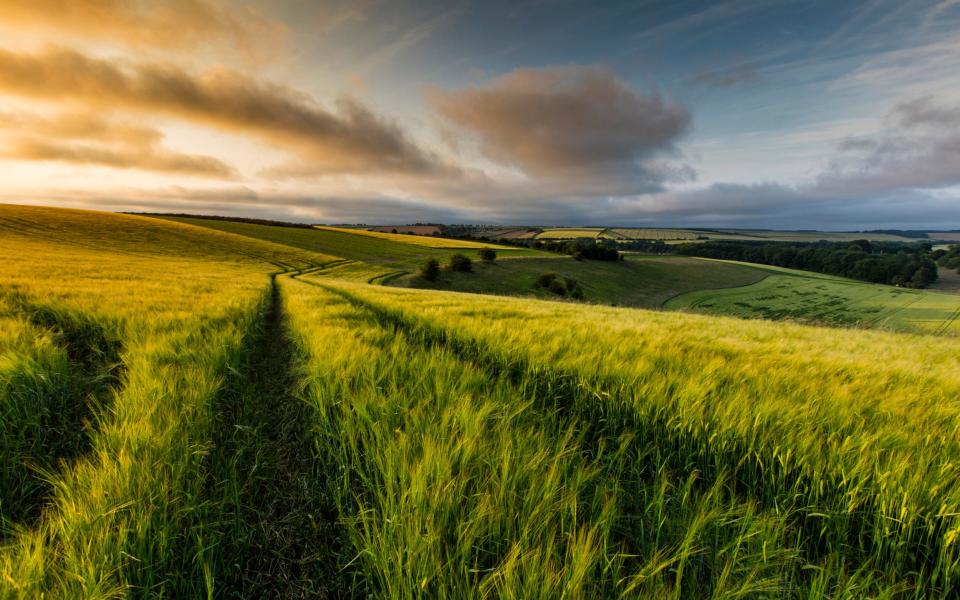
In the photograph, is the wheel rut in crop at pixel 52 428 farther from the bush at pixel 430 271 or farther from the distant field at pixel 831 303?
the distant field at pixel 831 303

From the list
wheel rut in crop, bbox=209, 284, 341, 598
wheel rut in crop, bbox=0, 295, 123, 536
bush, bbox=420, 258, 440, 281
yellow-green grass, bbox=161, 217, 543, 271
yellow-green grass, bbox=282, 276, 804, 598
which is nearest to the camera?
yellow-green grass, bbox=282, 276, 804, 598

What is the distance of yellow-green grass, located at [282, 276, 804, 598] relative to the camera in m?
1.27

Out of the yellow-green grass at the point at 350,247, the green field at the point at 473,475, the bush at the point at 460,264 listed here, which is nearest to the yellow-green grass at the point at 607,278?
the bush at the point at 460,264

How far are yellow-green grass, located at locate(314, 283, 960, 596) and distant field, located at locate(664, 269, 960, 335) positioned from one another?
168ft

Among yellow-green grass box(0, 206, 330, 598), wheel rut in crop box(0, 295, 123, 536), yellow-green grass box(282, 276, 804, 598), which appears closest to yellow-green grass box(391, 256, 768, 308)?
wheel rut in crop box(0, 295, 123, 536)

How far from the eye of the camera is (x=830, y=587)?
1.60m

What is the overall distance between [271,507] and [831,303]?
281 ft

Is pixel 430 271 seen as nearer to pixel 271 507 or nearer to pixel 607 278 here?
pixel 607 278

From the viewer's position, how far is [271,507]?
6.90 feet

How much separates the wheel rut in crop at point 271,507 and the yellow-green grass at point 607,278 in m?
40.7

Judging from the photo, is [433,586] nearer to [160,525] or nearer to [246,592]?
[246,592]

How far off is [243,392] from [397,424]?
2445mm

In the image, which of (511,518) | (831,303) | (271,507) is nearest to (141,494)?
(271,507)

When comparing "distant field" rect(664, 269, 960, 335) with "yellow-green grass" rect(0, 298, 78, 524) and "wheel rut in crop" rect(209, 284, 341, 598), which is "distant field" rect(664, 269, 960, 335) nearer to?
"wheel rut in crop" rect(209, 284, 341, 598)
